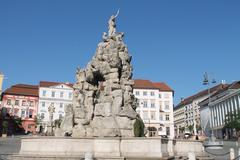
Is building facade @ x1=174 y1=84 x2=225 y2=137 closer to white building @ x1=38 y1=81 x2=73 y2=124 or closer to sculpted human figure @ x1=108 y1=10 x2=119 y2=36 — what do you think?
white building @ x1=38 y1=81 x2=73 y2=124

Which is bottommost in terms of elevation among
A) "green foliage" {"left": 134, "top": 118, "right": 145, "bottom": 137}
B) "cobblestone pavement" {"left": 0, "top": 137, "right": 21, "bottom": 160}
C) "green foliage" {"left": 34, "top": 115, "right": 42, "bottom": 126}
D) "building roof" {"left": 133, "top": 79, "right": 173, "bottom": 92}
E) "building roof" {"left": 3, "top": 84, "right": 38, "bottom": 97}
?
"cobblestone pavement" {"left": 0, "top": 137, "right": 21, "bottom": 160}

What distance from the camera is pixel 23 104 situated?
6462 cm

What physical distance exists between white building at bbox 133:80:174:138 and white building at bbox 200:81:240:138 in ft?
30.3

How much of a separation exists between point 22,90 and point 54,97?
780 centimetres

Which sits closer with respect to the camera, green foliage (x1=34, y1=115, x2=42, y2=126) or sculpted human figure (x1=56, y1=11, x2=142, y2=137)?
sculpted human figure (x1=56, y1=11, x2=142, y2=137)

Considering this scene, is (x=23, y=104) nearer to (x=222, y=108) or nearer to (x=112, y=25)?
(x=222, y=108)

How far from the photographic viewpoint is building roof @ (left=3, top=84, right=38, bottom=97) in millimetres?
64588

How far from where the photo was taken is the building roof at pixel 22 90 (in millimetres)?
64588

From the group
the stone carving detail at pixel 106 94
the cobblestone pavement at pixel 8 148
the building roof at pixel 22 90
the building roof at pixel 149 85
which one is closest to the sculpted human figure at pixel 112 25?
the stone carving detail at pixel 106 94

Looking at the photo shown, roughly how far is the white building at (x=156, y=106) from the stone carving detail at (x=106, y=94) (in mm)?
44460

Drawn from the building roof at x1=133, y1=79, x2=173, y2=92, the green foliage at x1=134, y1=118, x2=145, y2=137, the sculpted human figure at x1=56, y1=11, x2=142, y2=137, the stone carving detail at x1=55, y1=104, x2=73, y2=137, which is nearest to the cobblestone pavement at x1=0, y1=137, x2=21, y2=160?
the stone carving detail at x1=55, y1=104, x2=73, y2=137

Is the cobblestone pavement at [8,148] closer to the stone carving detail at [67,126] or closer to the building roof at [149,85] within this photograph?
the stone carving detail at [67,126]

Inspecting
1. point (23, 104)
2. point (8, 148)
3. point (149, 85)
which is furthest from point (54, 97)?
point (8, 148)

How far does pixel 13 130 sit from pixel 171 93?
116ft
